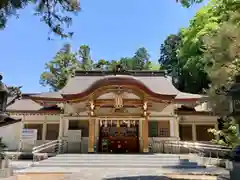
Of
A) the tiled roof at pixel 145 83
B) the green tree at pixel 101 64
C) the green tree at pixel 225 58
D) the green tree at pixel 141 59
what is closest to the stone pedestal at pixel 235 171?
the green tree at pixel 225 58

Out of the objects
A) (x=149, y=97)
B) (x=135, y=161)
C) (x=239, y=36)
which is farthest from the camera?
(x=149, y=97)

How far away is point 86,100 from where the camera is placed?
13.2 meters

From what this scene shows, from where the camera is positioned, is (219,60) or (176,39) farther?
(176,39)

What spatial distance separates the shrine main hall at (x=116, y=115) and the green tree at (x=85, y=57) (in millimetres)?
13796

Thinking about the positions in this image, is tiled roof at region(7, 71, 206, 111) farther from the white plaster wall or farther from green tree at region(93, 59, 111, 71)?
green tree at region(93, 59, 111, 71)

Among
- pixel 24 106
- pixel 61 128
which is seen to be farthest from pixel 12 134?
pixel 61 128

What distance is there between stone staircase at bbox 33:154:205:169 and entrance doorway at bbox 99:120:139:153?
3574 millimetres

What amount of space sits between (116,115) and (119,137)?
2.01 metres

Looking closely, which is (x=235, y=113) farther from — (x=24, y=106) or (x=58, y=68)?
(x=58, y=68)

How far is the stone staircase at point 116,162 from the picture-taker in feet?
31.9

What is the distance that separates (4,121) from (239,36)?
7282 millimetres

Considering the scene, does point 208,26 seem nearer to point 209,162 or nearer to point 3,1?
point 209,162

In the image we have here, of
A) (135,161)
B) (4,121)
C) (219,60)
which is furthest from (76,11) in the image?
(135,161)

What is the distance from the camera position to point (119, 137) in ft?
49.3
